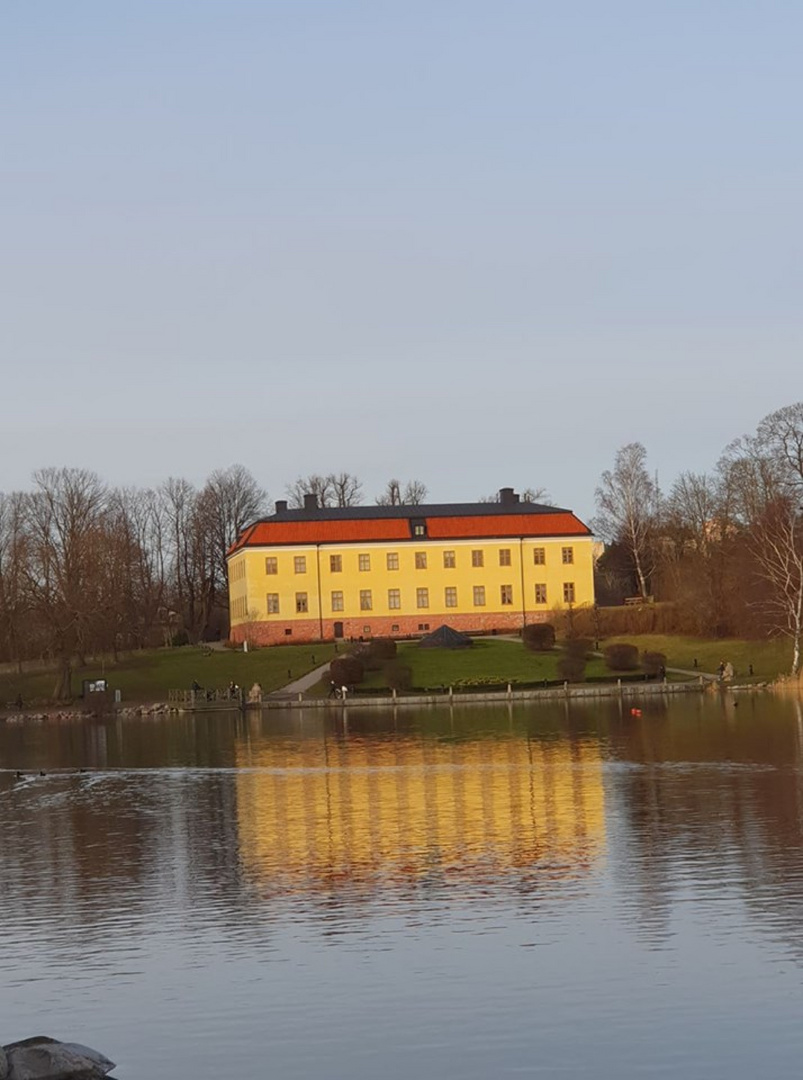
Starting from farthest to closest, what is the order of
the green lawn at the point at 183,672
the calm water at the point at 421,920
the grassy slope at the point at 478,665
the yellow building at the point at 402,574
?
the yellow building at the point at 402,574, the green lawn at the point at 183,672, the grassy slope at the point at 478,665, the calm water at the point at 421,920

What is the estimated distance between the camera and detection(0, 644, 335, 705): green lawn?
8144 centimetres

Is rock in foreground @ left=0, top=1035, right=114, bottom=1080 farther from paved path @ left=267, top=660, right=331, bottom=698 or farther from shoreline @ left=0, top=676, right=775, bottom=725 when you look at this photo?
paved path @ left=267, top=660, right=331, bottom=698

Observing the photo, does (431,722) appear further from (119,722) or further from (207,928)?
(207,928)

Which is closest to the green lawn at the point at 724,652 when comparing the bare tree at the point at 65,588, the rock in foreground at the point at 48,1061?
the bare tree at the point at 65,588

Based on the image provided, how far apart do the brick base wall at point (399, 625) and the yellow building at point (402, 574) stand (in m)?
0.06

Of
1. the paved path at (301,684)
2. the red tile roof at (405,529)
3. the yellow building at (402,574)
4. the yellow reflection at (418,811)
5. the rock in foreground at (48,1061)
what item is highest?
the red tile roof at (405,529)

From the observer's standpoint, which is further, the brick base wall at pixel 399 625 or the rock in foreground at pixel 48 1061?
the brick base wall at pixel 399 625

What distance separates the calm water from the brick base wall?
195 ft

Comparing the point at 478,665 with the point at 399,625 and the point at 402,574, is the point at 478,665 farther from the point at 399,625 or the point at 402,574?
the point at 402,574

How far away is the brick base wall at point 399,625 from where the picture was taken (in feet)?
323

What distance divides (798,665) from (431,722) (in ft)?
65.3

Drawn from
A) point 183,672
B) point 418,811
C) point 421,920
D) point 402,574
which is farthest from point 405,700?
point 421,920

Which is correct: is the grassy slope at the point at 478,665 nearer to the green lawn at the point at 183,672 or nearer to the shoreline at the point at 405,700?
the shoreline at the point at 405,700

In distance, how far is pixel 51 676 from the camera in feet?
281
